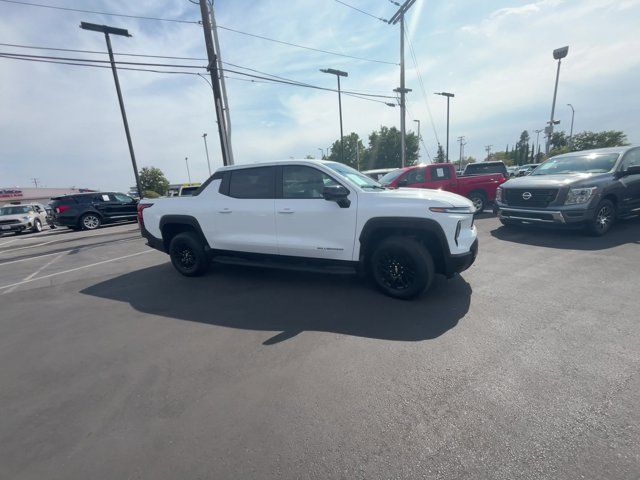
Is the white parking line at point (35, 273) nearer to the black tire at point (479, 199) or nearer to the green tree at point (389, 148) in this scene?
the black tire at point (479, 199)

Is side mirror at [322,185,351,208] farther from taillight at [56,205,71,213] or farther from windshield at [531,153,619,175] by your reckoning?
taillight at [56,205,71,213]

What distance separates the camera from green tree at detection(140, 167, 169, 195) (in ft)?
171

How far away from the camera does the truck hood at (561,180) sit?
20.1 ft

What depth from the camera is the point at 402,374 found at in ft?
8.05

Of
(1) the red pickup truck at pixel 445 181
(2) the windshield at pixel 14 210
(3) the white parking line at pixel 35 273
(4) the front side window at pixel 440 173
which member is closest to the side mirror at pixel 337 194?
(1) the red pickup truck at pixel 445 181

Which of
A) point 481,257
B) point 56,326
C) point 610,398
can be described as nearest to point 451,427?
point 610,398

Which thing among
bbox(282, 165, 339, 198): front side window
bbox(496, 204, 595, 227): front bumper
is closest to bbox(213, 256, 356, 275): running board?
bbox(282, 165, 339, 198): front side window

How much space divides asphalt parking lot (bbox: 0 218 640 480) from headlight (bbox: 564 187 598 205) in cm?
195

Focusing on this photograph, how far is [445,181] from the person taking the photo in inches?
392

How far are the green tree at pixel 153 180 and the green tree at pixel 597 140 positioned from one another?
208ft

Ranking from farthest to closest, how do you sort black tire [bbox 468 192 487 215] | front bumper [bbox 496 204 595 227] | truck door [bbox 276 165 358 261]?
1. black tire [bbox 468 192 487 215]
2. front bumper [bbox 496 204 595 227]
3. truck door [bbox 276 165 358 261]

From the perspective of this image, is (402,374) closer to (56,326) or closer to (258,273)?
(258,273)

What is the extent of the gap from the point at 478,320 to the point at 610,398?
Answer: 1.22 m

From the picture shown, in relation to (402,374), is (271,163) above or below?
above
